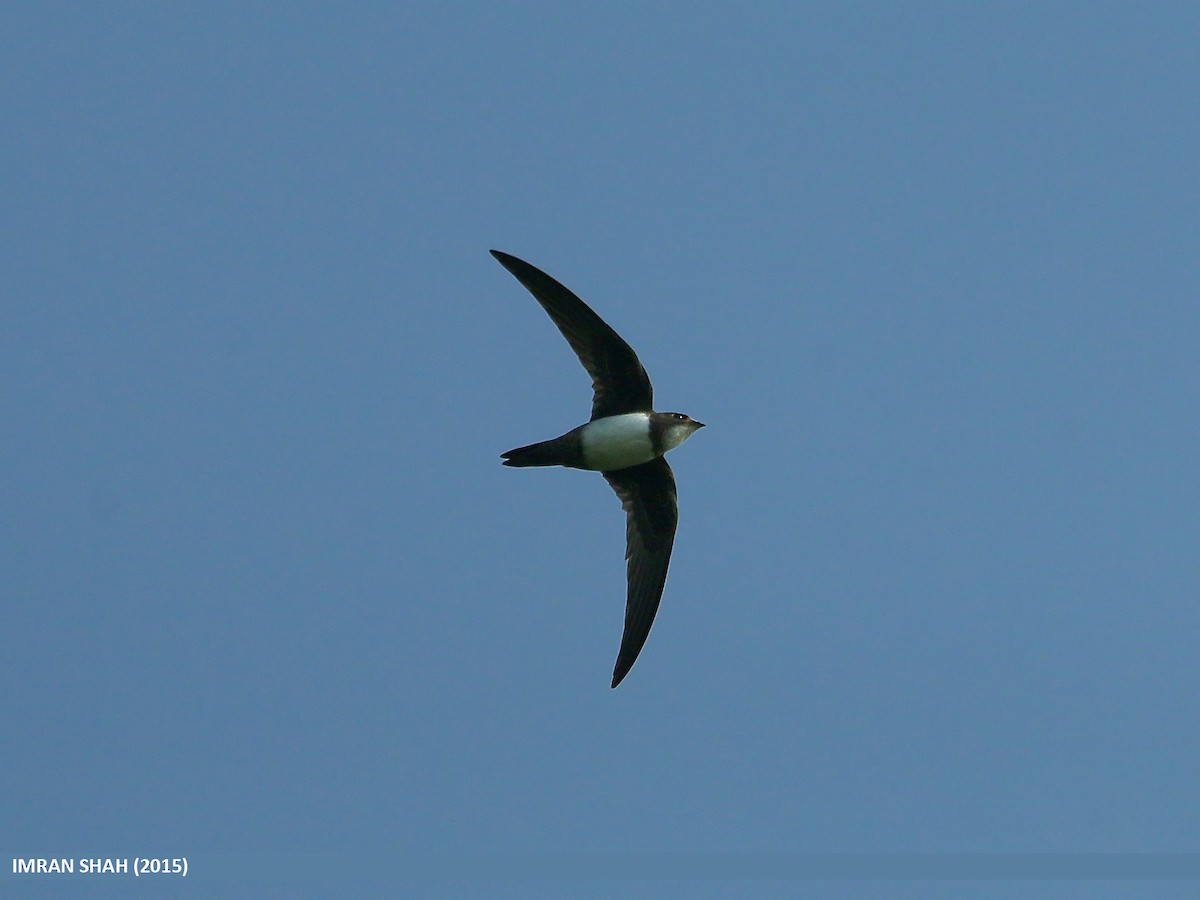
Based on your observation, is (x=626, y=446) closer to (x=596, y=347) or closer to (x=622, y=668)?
(x=596, y=347)

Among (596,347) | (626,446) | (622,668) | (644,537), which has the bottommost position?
(622,668)

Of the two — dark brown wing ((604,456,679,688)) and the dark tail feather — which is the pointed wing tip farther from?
the dark tail feather

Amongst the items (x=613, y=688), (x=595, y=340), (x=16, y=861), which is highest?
(x=595, y=340)

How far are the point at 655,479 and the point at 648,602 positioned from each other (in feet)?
3.85

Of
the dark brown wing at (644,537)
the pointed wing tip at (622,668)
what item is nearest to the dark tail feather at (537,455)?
the dark brown wing at (644,537)

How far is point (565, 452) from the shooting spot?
55.1ft

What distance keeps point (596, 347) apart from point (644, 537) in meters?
2.05

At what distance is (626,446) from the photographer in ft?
55.5

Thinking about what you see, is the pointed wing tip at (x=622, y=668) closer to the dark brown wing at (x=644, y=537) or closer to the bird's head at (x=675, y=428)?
the dark brown wing at (x=644, y=537)

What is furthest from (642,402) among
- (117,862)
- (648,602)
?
(117,862)

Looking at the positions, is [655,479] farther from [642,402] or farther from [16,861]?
[16,861]

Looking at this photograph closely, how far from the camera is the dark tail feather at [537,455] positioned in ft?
54.3

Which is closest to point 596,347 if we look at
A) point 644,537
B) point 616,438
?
point 616,438

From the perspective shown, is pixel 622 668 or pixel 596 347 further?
pixel 622 668
